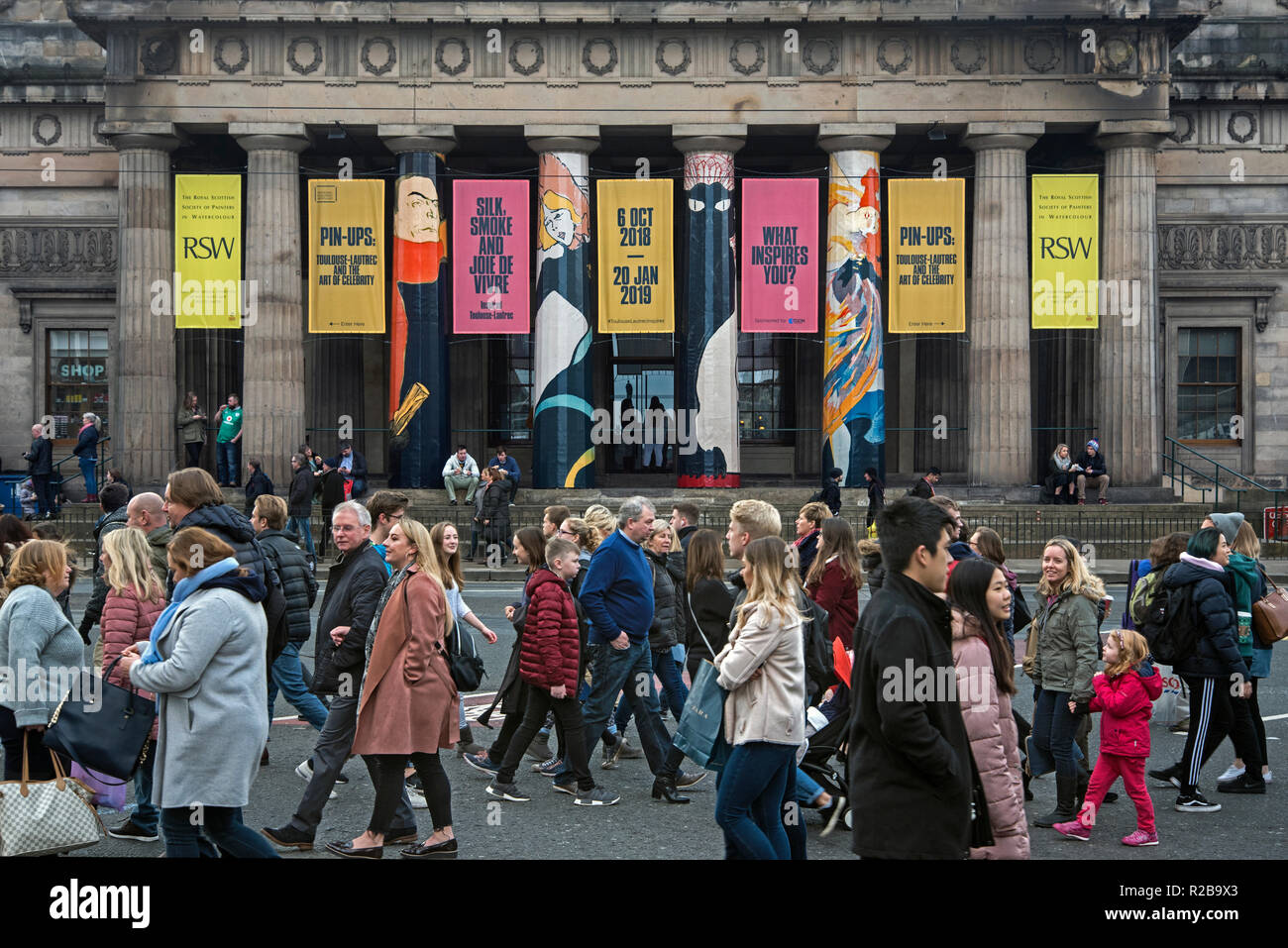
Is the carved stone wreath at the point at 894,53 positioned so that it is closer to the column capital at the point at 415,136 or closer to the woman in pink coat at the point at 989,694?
the column capital at the point at 415,136

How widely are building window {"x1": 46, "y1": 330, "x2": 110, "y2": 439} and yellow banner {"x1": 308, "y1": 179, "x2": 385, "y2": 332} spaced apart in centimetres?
753

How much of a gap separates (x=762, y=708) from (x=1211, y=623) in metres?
4.08

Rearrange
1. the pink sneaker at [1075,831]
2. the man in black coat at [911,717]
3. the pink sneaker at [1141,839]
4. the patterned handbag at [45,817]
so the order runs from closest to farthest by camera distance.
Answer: the man in black coat at [911,717], the patterned handbag at [45,817], the pink sneaker at [1141,839], the pink sneaker at [1075,831]

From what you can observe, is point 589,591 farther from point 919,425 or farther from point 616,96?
point 919,425

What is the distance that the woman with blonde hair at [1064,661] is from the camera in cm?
825

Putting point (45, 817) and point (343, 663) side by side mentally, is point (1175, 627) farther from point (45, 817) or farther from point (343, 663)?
point (45, 817)

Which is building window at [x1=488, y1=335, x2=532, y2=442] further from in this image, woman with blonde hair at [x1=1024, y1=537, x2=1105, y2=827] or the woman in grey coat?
the woman in grey coat

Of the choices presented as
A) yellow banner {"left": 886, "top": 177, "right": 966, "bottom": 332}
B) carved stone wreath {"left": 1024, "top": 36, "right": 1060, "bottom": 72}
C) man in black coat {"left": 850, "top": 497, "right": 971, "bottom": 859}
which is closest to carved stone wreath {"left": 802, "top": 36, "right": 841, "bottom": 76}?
yellow banner {"left": 886, "top": 177, "right": 966, "bottom": 332}

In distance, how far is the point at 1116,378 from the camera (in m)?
27.8

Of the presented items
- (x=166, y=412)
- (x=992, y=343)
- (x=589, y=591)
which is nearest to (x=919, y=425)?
(x=992, y=343)

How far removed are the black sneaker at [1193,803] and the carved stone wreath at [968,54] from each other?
2159 cm

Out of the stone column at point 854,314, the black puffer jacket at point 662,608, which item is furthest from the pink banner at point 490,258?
the black puffer jacket at point 662,608

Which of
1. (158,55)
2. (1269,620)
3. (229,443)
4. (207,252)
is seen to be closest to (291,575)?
(1269,620)

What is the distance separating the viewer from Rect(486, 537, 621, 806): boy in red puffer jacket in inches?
346
